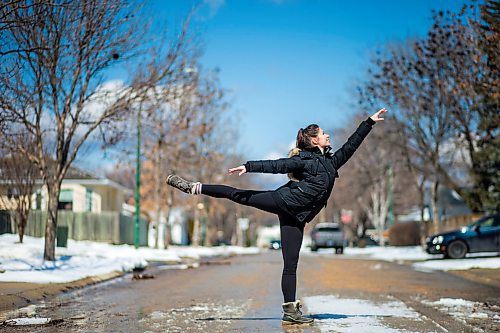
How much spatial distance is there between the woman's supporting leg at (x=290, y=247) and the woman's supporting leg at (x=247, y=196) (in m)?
0.24

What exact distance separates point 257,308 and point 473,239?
57.1 feet

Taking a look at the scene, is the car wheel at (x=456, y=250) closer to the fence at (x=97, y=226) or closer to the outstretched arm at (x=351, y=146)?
the outstretched arm at (x=351, y=146)

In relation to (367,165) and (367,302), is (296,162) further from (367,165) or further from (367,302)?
(367,165)

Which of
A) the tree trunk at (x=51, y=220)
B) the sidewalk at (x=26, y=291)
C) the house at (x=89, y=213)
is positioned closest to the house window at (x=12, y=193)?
the tree trunk at (x=51, y=220)

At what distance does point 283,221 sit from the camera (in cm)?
817

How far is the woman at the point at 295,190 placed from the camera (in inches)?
311

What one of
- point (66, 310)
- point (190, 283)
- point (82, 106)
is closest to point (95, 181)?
point (82, 106)

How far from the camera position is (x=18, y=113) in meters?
16.7

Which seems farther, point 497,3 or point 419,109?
point 419,109

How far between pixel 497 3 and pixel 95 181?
3431 centimetres

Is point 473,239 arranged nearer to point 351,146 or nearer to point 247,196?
point 351,146

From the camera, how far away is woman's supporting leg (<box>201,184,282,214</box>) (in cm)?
795

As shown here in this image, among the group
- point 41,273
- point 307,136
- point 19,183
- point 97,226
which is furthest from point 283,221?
point 97,226

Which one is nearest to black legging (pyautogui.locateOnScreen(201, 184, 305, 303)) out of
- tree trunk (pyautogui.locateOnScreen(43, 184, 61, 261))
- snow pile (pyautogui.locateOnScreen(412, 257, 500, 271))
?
tree trunk (pyautogui.locateOnScreen(43, 184, 61, 261))
